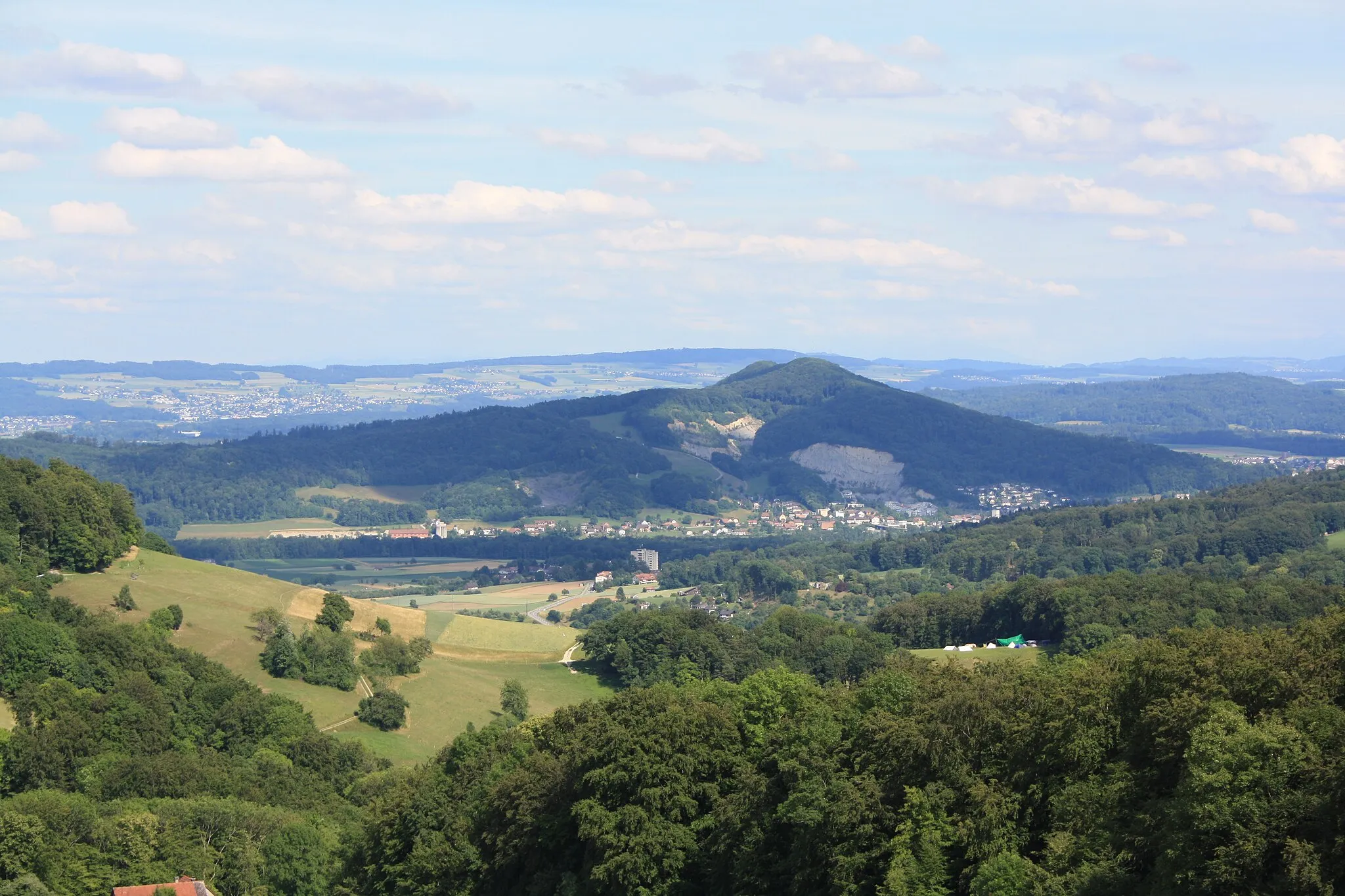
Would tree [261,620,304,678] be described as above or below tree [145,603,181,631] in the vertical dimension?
below

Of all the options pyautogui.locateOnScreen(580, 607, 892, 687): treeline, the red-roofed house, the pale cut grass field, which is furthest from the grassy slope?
the red-roofed house

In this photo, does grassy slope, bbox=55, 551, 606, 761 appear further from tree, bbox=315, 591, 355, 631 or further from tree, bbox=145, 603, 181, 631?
tree, bbox=315, 591, 355, 631

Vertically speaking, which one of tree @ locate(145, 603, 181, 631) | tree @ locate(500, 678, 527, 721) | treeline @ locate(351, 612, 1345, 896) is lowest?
tree @ locate(500, 678, 527, 721)

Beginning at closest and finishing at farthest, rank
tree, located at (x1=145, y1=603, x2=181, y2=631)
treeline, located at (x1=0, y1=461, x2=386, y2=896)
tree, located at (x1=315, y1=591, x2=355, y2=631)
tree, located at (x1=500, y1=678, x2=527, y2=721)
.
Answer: treeline, located at (x1=0, y1=461, x2=386, y2=896)
tree, located at (x1=145, y1=603, x2=181, y2=631)
tree, located at (x1=500, y1=678, x2=527, y2=721)
tree, located at (x1=315, y1=591, x2=355, y2=631)

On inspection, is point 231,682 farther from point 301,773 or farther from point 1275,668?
point 1275,668

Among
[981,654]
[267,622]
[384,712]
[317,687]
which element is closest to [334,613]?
[267,622]

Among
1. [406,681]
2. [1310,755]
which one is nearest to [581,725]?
[1310,755]
